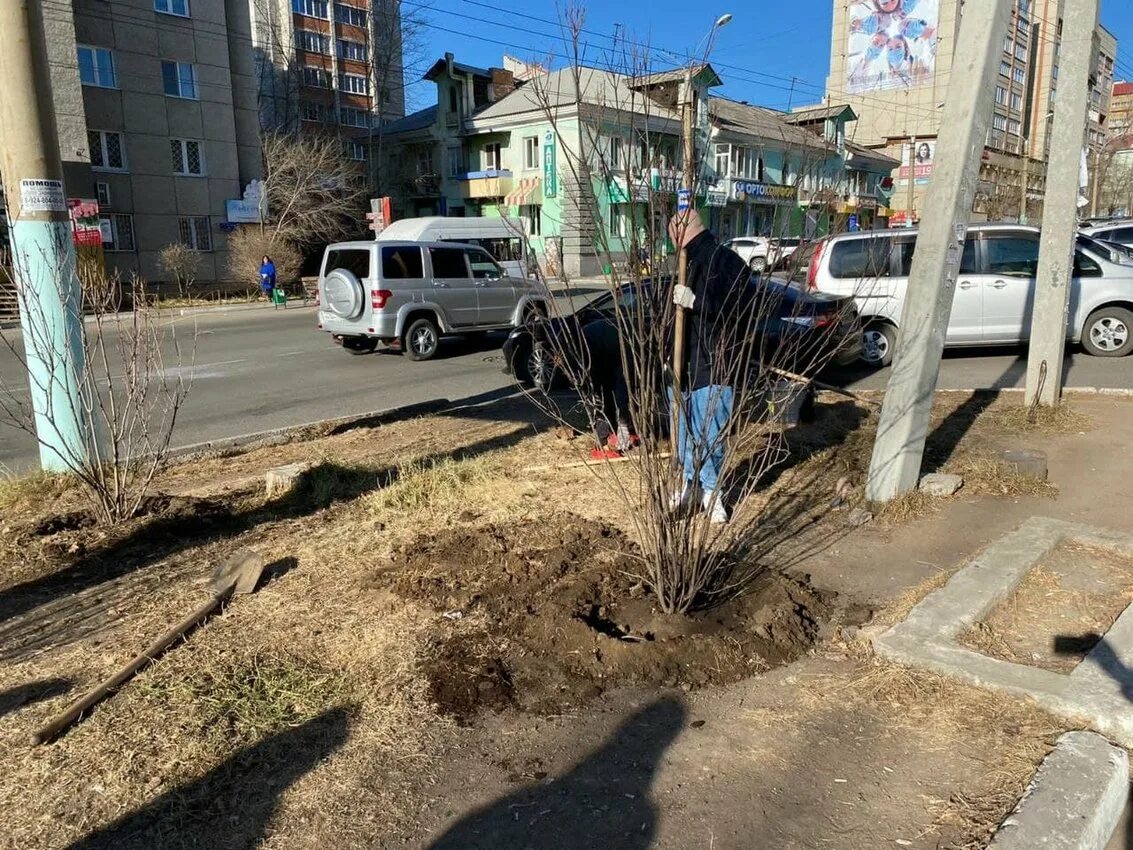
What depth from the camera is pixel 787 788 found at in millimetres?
2641

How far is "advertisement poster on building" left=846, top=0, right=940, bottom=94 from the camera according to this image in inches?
2648

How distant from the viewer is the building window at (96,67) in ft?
98.1

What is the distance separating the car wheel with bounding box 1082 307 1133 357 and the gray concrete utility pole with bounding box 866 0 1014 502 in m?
7.51

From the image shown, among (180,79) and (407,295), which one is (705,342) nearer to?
(407,295)

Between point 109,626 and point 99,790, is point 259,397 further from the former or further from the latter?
point 99,790

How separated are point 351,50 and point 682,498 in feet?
235

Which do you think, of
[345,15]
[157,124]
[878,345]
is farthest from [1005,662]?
[345,15]

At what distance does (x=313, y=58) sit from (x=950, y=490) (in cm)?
6625

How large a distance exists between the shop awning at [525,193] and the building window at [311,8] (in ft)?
107

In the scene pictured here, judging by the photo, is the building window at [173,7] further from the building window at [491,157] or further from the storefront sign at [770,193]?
the storefront sign at [770,193]

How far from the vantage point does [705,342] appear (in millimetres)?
4090

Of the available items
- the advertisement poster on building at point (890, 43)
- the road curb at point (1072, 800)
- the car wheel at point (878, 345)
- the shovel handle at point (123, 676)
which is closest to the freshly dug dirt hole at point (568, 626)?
the shovel handle at point (123, 676)

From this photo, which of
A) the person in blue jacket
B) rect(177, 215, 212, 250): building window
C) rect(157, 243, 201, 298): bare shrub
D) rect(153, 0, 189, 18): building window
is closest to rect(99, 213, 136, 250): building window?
rect(157, 243, 201, 298): bare shrub

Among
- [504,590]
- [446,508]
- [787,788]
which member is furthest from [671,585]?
[446,508]
